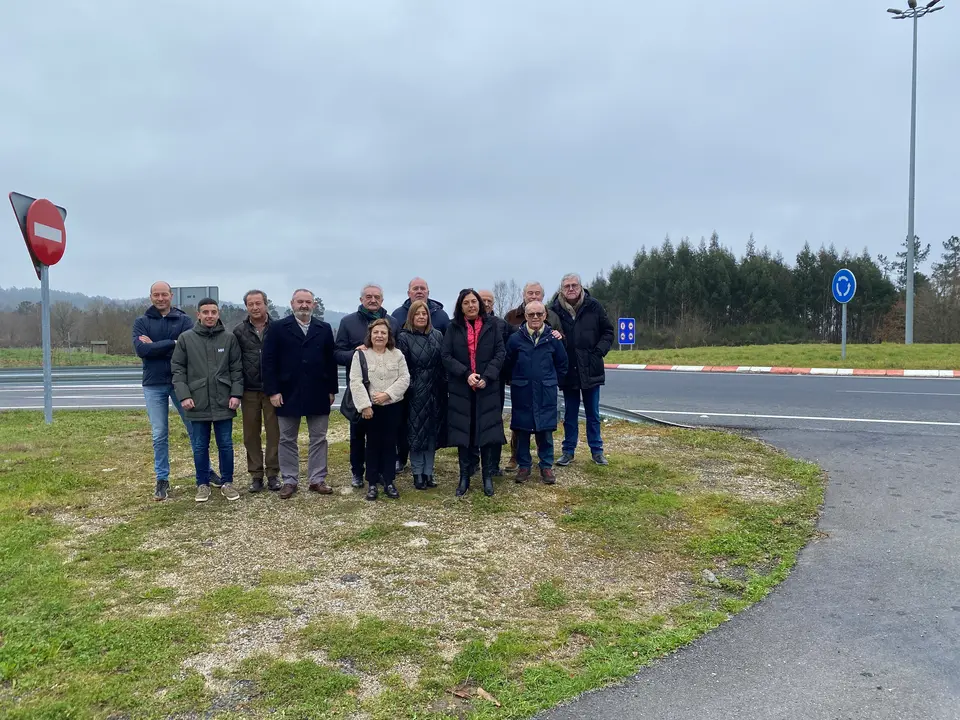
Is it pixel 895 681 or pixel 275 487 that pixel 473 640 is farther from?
pixel 275 487

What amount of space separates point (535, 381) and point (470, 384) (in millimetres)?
775

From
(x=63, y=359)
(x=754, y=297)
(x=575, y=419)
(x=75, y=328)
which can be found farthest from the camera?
(x=754, y=297)

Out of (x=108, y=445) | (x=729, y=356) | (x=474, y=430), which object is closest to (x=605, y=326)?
(x=474, y=430)

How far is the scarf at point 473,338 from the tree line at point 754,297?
1603 inches

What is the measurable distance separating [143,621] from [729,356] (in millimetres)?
21675

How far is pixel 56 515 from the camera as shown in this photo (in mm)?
5699

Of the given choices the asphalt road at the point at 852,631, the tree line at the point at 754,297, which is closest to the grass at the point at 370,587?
the asphalt road at the point at 852,631

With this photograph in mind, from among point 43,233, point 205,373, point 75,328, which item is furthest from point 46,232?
point 75,328

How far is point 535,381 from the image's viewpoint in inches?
Answer: 260

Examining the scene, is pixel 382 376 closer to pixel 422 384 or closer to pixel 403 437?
pixel 422 384

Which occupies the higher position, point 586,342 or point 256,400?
point 586,342

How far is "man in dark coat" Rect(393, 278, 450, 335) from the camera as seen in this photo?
6.88 meters

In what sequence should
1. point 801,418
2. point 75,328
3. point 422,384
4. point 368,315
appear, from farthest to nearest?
point 75,328 < point 801,418 < point 368,315 < point 422,384

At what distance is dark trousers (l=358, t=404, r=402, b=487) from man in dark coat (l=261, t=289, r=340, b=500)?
18.1 inches
